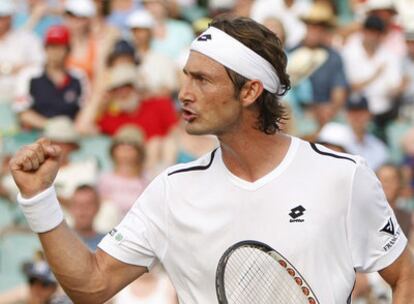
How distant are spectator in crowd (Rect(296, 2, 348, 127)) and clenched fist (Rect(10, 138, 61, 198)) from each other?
7.12m

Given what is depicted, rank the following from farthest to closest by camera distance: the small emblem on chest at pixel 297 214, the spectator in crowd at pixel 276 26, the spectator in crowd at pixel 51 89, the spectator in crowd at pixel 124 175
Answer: the spectator in crowd at pixel 51 89, the spectator in crowd at pixel 276 26, the spectator in crowd at pixel 124 175, the small emblem on chest at pixel 297 214

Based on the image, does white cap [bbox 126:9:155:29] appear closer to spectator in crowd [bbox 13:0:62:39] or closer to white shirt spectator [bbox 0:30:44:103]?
spectator in crowd [bbox 13:0:62:39]

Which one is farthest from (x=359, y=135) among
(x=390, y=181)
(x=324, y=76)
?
(x=390, y=181)

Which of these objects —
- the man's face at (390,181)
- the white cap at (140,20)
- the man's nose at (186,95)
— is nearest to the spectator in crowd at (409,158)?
the man's face at (390,181)

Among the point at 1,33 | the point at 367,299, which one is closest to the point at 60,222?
the point at 367,299

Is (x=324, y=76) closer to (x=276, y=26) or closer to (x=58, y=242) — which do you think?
(x=276, y=26)

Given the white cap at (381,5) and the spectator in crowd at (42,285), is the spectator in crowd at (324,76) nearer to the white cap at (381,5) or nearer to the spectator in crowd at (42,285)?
the white cap at (381,5)

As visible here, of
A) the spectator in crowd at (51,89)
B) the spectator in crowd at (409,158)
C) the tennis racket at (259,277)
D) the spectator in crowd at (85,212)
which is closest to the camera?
the tennis racket at (259,277)

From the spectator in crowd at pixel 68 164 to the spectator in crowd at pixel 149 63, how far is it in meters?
0.96

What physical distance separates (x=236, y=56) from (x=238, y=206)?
59 cm

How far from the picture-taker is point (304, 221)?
4.88 metres

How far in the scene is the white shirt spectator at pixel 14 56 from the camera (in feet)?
39.2

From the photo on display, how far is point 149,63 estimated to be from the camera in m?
12.1

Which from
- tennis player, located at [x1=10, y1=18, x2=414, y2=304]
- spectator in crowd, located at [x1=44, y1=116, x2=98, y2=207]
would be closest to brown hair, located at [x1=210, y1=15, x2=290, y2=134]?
tennis player, located at [x1=10, y1=18, x2=414, y2=304]
